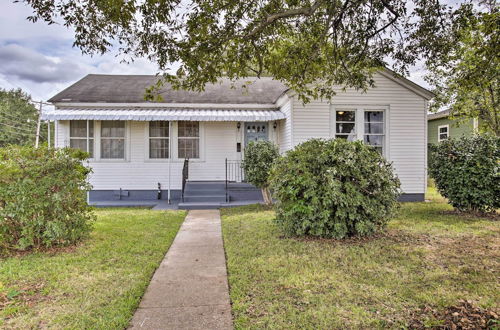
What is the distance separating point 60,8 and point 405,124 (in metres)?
10.6

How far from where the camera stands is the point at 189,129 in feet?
40.4

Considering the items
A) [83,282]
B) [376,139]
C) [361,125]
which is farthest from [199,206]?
[376,139]

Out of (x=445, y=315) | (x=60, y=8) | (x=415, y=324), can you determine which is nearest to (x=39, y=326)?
(x=415, y=324)

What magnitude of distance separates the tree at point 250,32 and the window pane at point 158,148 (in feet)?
21.1

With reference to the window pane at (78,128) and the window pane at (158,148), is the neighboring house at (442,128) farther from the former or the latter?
the window pane at (78,128)

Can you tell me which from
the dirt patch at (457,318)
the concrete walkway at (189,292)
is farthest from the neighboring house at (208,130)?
the dirt patch at (457,318)

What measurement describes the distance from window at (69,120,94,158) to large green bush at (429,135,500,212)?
11.7m

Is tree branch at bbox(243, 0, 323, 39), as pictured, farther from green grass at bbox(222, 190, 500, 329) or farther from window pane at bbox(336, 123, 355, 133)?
window pane at bbox(336, 123, 355, 133)

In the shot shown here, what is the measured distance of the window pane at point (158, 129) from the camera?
12.2 m

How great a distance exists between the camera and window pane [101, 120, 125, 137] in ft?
39.4

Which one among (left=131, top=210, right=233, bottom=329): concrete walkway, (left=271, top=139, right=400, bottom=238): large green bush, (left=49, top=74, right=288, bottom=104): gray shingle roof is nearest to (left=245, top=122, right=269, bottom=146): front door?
(left=49, top=74, right=288, bottom=104): gray shingle roof

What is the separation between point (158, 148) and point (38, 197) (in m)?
7.25

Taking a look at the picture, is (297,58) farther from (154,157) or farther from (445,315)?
(154,157)

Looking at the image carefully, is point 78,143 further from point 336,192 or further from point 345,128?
Result: point 336,192
